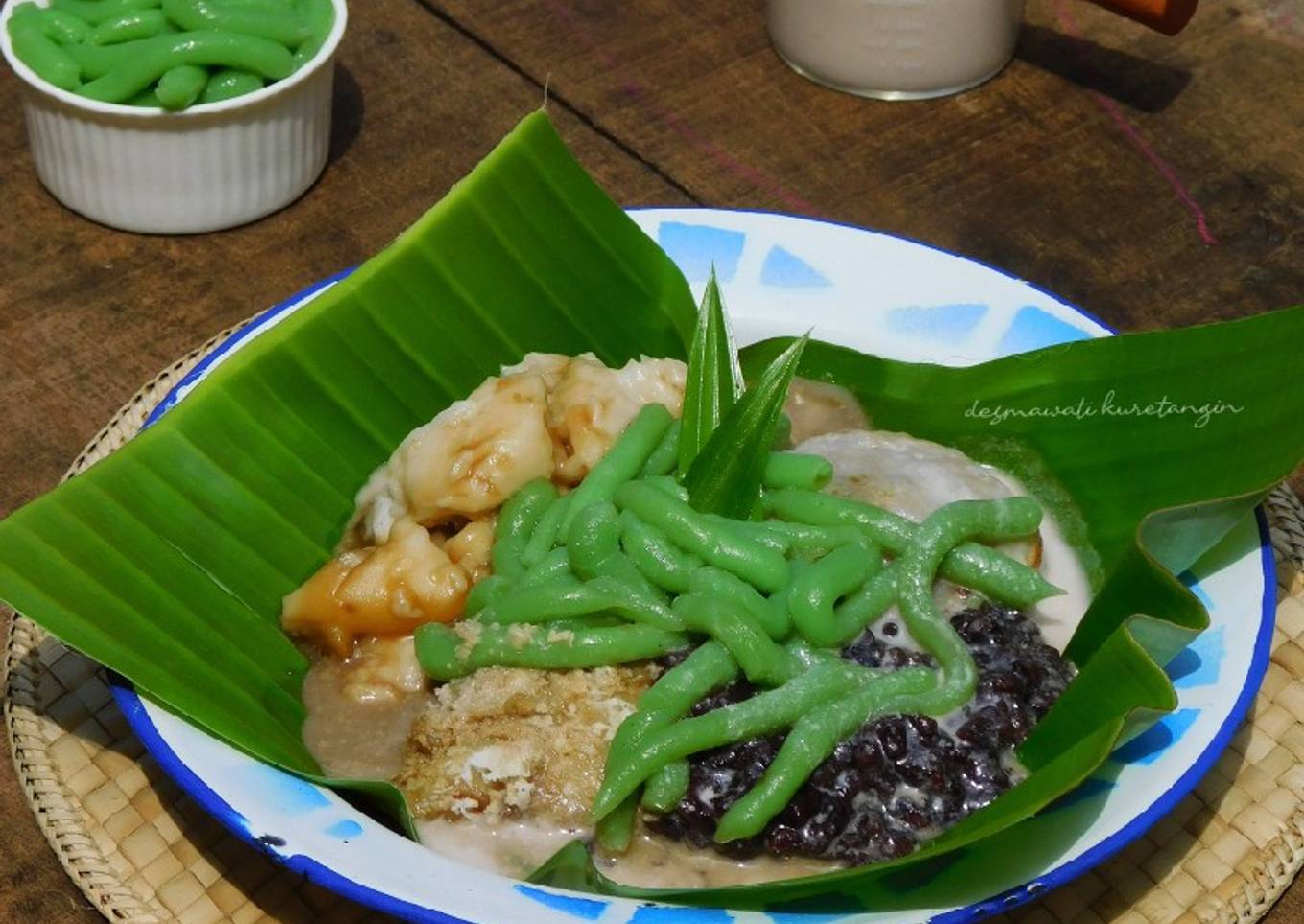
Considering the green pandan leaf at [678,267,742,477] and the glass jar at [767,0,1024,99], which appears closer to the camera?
the green pandan leaf at [678,267,742,477]

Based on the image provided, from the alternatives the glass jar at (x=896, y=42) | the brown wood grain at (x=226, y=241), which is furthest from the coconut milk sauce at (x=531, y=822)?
the glass jar at (x=896, y=42)

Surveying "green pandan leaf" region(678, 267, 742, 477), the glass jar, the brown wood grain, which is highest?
"green pandan leaf" region(678, 267, 742, 477)

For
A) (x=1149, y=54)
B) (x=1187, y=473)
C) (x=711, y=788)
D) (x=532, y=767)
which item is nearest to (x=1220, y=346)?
(x=1187, y=473)

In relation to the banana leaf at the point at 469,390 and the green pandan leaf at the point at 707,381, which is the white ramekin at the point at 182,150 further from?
the green pandan leaf at the point at 707,381

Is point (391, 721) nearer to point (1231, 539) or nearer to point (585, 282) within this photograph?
point (585, 282)

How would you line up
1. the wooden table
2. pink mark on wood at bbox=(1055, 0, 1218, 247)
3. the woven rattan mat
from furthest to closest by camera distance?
pink mark on wood at bbox=(1055, 0, 1218, 247) < the wooden table < the woven rattan mat

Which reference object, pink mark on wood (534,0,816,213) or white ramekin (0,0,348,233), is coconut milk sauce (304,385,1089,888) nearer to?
pink mark on wood (534,0,816,213)

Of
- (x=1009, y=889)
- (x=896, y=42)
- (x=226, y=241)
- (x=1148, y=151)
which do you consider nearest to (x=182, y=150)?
(x=226, y=241)

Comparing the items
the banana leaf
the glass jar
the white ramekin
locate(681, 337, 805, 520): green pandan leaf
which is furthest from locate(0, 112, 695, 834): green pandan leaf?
the glass jar

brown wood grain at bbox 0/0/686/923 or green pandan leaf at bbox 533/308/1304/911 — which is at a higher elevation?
green pandan leaf at bbox 533/308/1304/911
